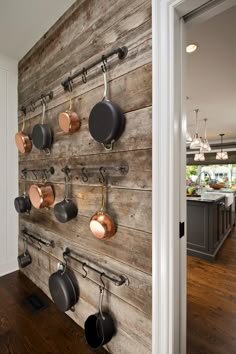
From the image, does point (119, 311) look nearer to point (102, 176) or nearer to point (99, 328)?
point (99, 328)

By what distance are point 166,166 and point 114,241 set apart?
0.55 m

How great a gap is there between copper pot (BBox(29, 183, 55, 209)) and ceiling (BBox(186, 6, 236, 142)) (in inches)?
57.2

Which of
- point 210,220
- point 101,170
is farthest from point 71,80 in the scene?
point 210,220

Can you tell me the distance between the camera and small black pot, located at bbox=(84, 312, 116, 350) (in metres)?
1.13

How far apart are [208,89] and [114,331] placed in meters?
3.05

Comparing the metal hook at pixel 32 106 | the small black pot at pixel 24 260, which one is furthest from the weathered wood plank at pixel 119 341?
the metal hook at pixel 32 106

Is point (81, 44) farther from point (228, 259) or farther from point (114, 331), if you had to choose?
point (228, 259)

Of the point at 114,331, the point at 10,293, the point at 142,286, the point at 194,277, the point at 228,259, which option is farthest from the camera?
the point at 228,259

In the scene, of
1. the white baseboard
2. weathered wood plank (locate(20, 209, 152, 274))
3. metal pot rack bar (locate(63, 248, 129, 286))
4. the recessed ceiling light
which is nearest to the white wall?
the white baseboard

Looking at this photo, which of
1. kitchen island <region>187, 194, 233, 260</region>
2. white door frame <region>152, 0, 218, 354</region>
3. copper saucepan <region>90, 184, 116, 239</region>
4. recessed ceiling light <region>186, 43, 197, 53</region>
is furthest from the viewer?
kitchen island <region>187, 194, 233, 260</region>

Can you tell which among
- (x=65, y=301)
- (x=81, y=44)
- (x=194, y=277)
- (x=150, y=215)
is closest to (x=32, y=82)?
(x=81, y=44)

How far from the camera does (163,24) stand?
90 cm

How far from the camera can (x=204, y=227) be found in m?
2.75

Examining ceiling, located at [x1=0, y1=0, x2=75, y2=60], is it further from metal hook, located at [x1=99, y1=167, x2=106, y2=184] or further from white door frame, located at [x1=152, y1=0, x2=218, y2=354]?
metal hook, located at [x1=99, y1=167, x2=106, y2=184]
